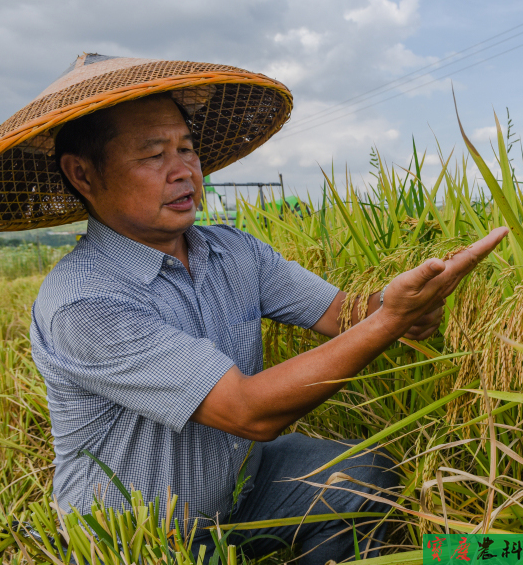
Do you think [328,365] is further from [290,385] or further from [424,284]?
[424,284]

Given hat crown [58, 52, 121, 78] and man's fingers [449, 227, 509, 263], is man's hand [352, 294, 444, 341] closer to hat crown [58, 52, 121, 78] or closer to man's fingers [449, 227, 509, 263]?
man's fingers [449, 227, 509, 263]

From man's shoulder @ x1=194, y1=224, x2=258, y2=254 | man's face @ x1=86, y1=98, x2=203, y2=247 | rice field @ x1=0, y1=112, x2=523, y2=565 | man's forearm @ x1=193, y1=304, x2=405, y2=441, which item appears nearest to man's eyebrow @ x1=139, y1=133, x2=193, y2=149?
man's face @ x1=86, y1=98, x2=203, y2=247

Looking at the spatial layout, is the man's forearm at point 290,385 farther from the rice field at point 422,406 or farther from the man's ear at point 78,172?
the man's ear at point 78,172

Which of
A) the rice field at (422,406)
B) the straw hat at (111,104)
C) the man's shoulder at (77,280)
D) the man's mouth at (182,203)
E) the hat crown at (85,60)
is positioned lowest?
the rice field at (422,406)

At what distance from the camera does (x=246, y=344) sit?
66.4 inches

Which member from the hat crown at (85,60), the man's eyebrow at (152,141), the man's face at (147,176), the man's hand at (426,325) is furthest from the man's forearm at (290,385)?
the hat crown at (85,60)

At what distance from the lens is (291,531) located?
5.28 feet

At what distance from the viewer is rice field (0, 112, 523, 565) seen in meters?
0.92

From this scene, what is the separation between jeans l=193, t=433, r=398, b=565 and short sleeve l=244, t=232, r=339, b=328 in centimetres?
45

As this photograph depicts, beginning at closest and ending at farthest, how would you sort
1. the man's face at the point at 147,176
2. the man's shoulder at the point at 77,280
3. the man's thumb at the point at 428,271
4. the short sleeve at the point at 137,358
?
the man's thumb at the point at 428,271, the short sleeve at the point at 137,358, the man's shoulder at the point at 77,280, the man's face at the point at 147,176

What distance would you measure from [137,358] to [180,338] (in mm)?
116

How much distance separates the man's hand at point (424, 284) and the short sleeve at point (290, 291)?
730 millimetres

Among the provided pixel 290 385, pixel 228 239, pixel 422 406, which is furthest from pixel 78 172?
pixel 422 406

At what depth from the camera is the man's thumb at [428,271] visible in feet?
2.92
